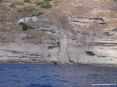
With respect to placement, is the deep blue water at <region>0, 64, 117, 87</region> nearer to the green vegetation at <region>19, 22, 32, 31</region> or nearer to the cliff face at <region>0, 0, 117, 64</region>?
the cliff face at <region>0, 0, 117, 64</region>

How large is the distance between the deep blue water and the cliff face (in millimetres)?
3059

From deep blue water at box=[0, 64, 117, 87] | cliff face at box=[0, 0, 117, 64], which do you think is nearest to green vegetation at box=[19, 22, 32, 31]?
cliff face at box=[0, 0, 117, 64]

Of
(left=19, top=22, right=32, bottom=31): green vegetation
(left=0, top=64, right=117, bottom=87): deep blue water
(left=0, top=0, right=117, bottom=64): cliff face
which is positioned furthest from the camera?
(left=19, top=22, right=32, bottom=31): green vegetation

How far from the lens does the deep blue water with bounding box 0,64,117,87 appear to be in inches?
1518

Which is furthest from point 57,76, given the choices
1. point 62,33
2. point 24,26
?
point 24,26

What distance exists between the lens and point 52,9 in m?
71.8

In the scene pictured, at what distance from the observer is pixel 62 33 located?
64688 millimetres

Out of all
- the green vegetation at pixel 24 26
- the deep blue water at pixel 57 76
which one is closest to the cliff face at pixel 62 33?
the green vegetation at pixel 24 26

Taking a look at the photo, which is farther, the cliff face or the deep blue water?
the cliff face

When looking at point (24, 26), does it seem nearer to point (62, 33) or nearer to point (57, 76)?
point (62, 33)

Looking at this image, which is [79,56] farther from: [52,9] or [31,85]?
[31,85]

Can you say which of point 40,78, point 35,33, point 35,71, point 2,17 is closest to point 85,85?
point 40,78

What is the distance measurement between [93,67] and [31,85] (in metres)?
22.2

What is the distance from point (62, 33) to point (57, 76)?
1883 cm
